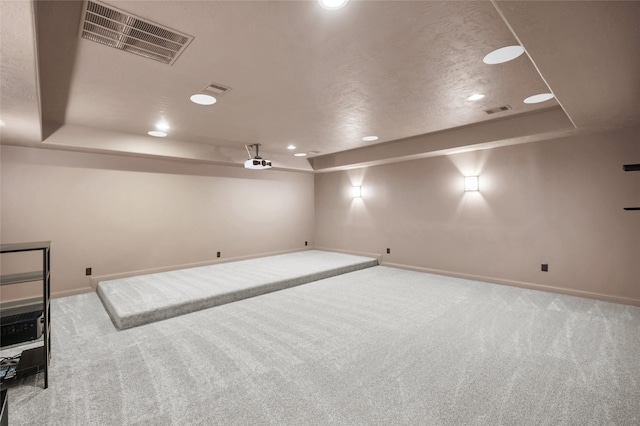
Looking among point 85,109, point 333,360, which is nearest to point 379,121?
point 333,360

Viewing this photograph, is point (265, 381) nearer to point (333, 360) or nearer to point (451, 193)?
point (333, 360)

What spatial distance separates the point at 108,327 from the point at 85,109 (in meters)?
2.55

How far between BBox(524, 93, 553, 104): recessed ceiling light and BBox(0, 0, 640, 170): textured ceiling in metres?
0.10

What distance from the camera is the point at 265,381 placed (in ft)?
7.02

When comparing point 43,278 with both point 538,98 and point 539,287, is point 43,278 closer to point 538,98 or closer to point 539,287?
point 538,98

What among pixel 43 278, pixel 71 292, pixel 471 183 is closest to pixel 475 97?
pixel 471 183

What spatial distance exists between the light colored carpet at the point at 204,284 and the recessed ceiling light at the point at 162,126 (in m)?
2.36

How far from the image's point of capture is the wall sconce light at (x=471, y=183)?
4.95 meters

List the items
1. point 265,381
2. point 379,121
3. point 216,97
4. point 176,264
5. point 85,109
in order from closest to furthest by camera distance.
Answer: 1. point 265,381
2. point 216,97
3. point 85,109
4. point 379,121
5. point 176,264

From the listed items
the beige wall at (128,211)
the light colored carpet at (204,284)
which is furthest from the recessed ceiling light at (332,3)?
the beige wall at (128,211)

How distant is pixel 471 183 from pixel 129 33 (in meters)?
5.03

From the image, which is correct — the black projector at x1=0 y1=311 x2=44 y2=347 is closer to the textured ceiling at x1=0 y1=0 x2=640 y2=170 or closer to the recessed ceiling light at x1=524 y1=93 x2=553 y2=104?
the textured ceiling at x1=0 y1=0 x2=640 y2=170

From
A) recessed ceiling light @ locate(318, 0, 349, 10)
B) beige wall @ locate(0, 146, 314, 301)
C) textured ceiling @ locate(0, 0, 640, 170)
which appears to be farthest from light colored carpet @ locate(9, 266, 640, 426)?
recessed ceiling light @ locate(318, 0, 349, 10)

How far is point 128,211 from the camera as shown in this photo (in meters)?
4.98
